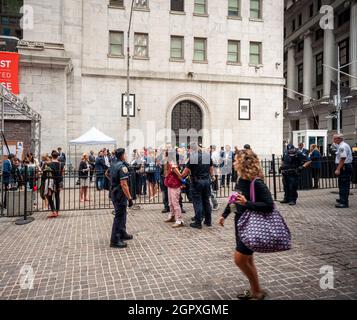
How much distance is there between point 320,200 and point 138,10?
18975 millimetres

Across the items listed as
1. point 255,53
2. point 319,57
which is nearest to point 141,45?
point 255,53

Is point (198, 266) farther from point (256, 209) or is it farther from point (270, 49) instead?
point (270, 49)

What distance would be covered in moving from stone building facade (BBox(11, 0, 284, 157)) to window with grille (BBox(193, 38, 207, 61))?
0.08 meters

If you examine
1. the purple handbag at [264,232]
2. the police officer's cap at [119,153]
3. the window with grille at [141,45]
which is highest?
the window with grille at [141,45]

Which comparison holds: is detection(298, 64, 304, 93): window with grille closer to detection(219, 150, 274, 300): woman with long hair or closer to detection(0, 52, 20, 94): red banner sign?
detection(0, 52, 20, 94): red banner sign

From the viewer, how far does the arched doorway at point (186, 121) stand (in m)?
23.1

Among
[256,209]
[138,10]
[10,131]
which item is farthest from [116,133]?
[256,209]

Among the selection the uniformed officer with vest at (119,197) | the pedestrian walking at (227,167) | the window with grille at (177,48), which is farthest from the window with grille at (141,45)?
the uniformed officer with vest at (119,197)

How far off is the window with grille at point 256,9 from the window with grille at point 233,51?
112 inches

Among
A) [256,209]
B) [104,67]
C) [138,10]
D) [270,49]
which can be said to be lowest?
[256,209]

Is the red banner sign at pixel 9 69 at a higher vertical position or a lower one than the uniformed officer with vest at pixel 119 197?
higher

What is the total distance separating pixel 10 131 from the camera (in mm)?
18828

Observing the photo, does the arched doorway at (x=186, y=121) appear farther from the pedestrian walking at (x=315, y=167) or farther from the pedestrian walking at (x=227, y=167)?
the pedestrian walking at (x=315, y=167)

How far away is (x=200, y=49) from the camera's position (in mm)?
23188
